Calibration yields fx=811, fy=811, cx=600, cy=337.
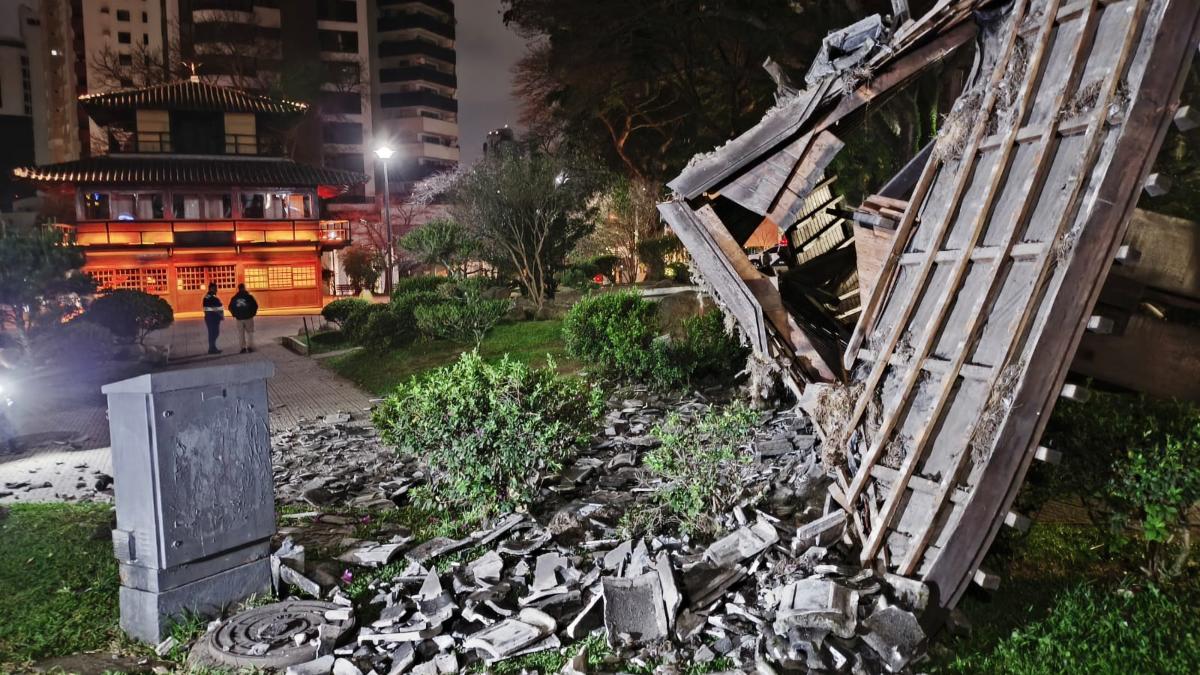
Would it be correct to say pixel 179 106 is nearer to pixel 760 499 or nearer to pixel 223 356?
pixel 223 356

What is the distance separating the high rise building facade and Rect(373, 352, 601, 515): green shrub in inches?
2637

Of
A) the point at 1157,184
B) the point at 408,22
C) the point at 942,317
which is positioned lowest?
the point at 942,317

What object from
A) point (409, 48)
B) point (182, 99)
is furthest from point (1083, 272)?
point (409, 48)

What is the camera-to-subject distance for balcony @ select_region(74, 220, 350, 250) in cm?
3684

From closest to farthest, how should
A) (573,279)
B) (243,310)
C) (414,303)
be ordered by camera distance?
(414,303) < (243,310) < (573,279)

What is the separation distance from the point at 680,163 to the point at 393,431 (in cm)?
2055

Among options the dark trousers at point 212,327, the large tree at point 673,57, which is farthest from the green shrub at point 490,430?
the dark trousers at point 212,327

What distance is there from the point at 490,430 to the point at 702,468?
1.94 m

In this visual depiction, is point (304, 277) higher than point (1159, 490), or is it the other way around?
point (304, 277)

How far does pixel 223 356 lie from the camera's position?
77.0ft

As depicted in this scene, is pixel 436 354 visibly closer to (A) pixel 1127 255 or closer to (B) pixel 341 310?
(B) pixel 341 310

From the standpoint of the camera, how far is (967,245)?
5.65 m

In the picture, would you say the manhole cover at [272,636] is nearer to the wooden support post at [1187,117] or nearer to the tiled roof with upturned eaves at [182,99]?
the wooden support post at [1187,117]

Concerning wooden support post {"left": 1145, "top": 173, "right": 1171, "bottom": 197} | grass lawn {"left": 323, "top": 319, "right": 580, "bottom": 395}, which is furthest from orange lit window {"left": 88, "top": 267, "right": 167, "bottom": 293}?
wooden support post {"left": 1145, "top": 173, "right": 1171, "bottom": 197}
